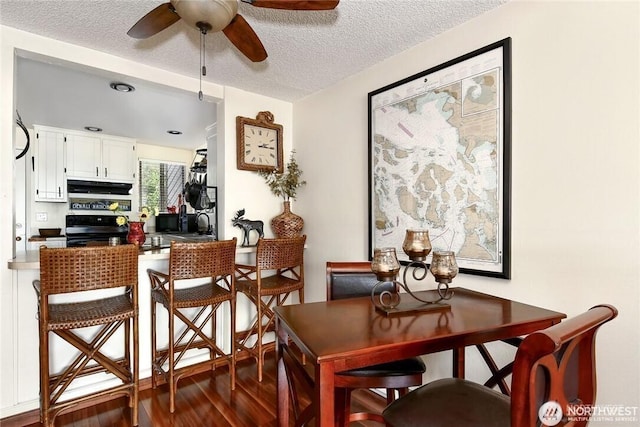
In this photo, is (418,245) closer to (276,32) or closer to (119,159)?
(276,32)

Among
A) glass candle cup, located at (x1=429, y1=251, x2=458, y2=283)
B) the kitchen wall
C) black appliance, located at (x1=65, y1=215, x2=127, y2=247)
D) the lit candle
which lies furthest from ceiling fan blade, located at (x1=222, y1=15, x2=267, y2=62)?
black appliance, located at (x1=65, y1=215, x2=127, y2=247)

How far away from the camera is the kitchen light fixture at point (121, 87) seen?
8.87 ft

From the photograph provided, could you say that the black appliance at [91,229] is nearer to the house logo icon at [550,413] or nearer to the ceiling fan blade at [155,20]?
the ceiling fan blade at [155,20]

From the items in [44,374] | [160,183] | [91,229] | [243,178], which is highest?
[160,183]

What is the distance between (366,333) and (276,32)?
1.77 m

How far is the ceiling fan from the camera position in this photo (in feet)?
4.08

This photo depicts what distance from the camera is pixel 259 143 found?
115 inches

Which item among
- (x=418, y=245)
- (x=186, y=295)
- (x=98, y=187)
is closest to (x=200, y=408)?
(x=186, y=295)

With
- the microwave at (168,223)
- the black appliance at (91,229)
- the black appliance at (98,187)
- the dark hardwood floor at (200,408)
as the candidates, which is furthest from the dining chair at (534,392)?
the black appliance at (98,187)

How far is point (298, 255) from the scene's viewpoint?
257 centimetres

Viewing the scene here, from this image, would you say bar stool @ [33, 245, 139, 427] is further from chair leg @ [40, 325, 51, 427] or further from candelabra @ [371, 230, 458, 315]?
candelabra @ [371, 230, 458, 315]

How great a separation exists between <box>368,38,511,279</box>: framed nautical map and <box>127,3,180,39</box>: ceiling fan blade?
139cm

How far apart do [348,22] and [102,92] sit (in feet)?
8.14

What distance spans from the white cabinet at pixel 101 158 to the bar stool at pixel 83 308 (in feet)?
9.65
